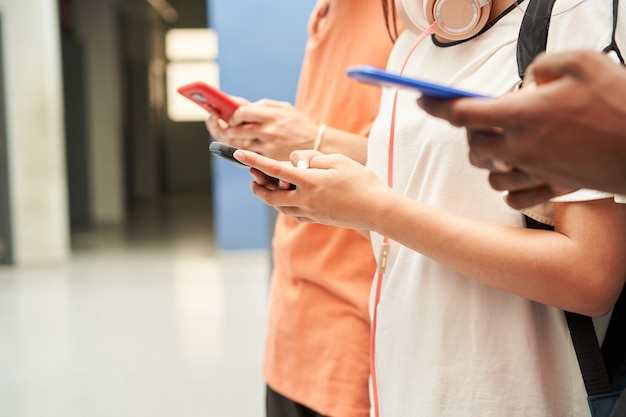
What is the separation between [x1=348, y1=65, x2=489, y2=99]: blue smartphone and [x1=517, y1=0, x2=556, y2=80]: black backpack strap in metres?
0.30

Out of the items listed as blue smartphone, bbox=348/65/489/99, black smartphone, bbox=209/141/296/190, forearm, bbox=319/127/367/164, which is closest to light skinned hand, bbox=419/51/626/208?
blue smartphone, bbox=348/65/489/99

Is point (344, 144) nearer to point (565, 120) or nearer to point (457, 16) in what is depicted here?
point (457, 16)

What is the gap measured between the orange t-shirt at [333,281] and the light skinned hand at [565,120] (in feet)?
2.26

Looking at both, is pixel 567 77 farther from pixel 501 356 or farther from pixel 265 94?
pixel 265 94

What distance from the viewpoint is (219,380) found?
3160 millimetres

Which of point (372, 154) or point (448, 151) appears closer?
point (448, 151)

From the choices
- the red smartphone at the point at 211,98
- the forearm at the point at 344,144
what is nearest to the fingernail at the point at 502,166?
the forearm at the point at 344,144

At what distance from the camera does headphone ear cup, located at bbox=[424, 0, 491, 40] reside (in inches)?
33.5

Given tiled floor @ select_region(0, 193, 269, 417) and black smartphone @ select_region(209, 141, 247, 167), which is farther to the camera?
tiled floor @ select_region(0, 193, 269, 417)

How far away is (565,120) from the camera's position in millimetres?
479

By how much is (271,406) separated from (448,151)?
668 millimetres

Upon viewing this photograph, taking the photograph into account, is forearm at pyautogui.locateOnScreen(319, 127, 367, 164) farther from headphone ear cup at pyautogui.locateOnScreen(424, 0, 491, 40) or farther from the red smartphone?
headphone ear cup at pyautogui.locateOnScreen(424, 0, 491, 40)

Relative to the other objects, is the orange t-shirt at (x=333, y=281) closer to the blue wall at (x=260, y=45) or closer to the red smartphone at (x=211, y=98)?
the red smartphone at (x=211, y=98)

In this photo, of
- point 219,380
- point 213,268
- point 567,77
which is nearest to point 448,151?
point 567,77
